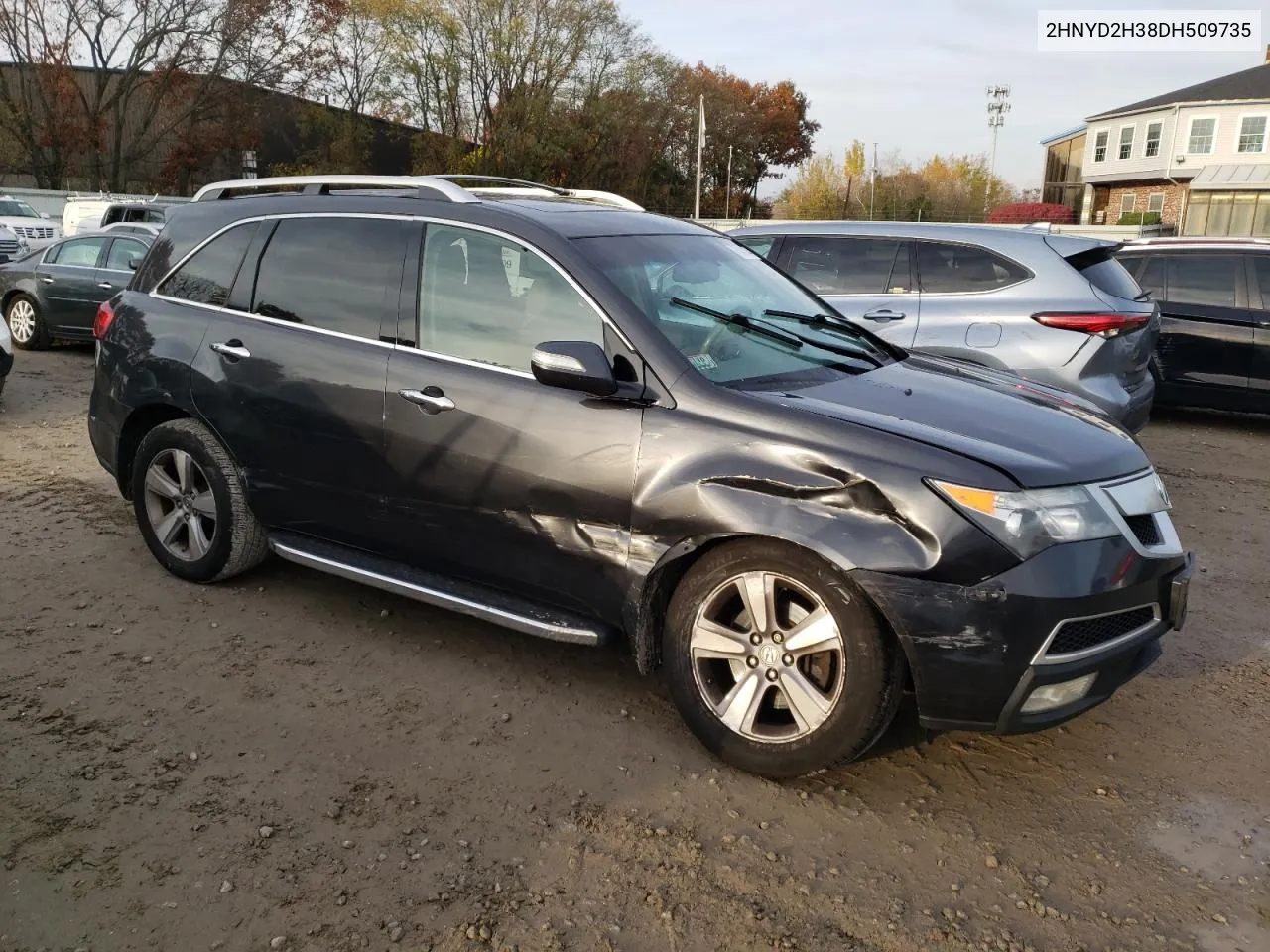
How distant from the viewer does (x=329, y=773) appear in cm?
335

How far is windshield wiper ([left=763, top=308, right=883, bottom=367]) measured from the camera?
13.5 ft

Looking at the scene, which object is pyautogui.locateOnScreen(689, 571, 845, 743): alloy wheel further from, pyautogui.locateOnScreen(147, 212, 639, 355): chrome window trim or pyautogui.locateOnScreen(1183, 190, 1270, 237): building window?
pyautogui.locateOnScreen(1183, 190, 1270, 237): building window

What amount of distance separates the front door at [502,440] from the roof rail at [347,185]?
0.79 feet

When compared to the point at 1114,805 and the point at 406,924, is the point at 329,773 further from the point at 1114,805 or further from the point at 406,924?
the point at 1114,805

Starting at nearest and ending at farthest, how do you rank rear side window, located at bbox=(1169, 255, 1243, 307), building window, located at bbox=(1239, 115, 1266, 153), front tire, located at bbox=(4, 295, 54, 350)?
rear side window, located at bbox=(1169, 255, 1243, 307) < front tire, located at bbox=(4, 295, 54, 350) < building window, located at bbox=(1239, 115, 1266, 153)

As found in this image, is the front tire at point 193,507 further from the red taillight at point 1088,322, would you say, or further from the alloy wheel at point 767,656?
the red taillight at point 1088,322

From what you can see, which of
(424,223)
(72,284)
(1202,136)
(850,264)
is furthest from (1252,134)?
(424,223)

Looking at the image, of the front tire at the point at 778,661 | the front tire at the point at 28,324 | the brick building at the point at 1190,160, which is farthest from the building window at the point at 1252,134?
the front tire at the point at 778,661

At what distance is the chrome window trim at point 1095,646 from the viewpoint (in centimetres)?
300

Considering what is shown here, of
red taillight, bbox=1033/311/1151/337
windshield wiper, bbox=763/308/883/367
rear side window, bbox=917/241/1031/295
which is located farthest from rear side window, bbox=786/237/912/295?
windshield wiper, bbox=763/308/883/367

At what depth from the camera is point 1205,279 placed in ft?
30.8

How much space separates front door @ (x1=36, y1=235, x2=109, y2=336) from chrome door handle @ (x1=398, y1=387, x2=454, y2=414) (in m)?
9.75

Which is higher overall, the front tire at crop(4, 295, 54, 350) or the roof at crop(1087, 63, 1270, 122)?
the roof at crop(1087, 63, 1270, 122)

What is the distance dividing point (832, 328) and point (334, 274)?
2.13m
